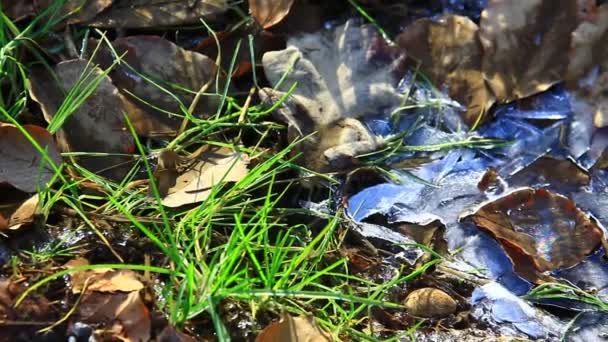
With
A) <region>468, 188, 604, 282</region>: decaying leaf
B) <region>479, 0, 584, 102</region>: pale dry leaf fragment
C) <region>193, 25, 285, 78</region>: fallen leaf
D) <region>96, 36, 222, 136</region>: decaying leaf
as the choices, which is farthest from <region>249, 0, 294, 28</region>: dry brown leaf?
<region>468, 188, 604, 282</region>: decaying leaf

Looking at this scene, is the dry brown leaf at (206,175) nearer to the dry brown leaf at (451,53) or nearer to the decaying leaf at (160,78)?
the decaying leaf at (160,78)

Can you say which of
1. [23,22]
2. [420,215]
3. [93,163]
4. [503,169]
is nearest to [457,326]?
[420,215]

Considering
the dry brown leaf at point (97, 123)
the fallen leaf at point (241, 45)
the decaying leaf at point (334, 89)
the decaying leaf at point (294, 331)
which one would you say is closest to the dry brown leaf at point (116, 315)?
the decaying leaf at point (294, 331)

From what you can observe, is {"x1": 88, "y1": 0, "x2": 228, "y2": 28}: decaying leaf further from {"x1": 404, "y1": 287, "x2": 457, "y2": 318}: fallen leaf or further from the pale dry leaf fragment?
{"x1": 404, "y1": 287, "x2": 457, "y2": 318}: fallen leaf

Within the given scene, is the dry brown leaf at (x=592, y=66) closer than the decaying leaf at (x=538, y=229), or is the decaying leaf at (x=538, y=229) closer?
the decaying leaf at (x=538, y=229)

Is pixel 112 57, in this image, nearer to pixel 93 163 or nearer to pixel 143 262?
pixel 93 163
